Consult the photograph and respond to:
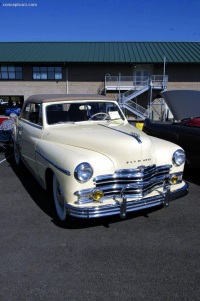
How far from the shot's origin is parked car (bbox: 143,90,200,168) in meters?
5.03

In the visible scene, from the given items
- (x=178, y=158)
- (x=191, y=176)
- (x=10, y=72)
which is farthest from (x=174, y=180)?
(x=10, y=72)

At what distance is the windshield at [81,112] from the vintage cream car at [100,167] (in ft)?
0.08

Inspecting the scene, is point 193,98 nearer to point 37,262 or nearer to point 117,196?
point 117,196

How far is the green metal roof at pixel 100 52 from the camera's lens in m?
25.3

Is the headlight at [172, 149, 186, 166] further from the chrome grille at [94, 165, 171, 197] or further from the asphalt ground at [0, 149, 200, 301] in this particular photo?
the asphalt ground at [0, 149, 200, 301]

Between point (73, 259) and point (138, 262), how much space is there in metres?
0.68

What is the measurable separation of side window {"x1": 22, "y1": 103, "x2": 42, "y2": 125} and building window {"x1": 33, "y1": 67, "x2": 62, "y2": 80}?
21684 mm

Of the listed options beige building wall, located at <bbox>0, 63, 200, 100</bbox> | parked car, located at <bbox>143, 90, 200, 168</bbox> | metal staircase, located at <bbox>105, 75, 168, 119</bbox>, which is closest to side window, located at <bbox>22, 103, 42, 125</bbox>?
parked car, located at <bbox>143, 90, 200, 168</bbox>

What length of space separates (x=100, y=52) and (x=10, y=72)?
9.18 metres

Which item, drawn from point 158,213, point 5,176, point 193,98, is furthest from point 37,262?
point 193,98

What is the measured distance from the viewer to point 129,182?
329 cm

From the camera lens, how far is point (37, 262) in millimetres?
2783

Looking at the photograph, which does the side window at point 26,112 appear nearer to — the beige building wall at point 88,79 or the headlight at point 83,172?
the headlight at point 83,172

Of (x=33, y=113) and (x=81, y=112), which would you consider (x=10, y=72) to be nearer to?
(x=33, y=113)
